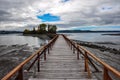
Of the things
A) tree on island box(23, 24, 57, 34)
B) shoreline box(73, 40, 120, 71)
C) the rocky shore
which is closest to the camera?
the rocky shore

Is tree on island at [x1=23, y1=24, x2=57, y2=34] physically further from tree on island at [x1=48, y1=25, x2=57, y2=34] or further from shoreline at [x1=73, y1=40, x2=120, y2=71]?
shoreline at [x1=73, y1=40, x2=120, y2=71]

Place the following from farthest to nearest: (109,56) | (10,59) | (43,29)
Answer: (43,29)
(109,56)
(10,59)

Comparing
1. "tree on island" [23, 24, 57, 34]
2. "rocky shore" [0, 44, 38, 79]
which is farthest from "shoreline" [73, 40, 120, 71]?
"tree on island" [23, 24, 57, 34]

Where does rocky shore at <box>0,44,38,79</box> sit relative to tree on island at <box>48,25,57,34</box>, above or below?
below

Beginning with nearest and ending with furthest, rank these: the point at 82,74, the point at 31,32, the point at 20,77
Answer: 1. the point at 20,77
2. the point at 82,74
3. the point at 31,32

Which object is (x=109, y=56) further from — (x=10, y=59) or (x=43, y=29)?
(x=43, y=29)

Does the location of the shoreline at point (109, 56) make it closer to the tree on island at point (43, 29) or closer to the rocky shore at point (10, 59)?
the rocky shore at point (10, 59)

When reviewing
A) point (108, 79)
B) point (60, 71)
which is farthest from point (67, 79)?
point (108, 79)

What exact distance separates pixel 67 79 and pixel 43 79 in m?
0.89

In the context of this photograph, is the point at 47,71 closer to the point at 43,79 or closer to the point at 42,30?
the point at 43,79

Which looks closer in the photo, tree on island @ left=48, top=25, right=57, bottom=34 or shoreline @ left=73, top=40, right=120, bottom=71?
shoreline @ left=73, top=40, right=120, bottom=71

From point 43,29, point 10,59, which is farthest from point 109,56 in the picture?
point 43,29

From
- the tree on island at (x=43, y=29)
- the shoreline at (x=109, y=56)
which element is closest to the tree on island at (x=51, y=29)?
the tree on island at (x=43, y=29)

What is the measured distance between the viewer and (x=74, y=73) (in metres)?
7.45
